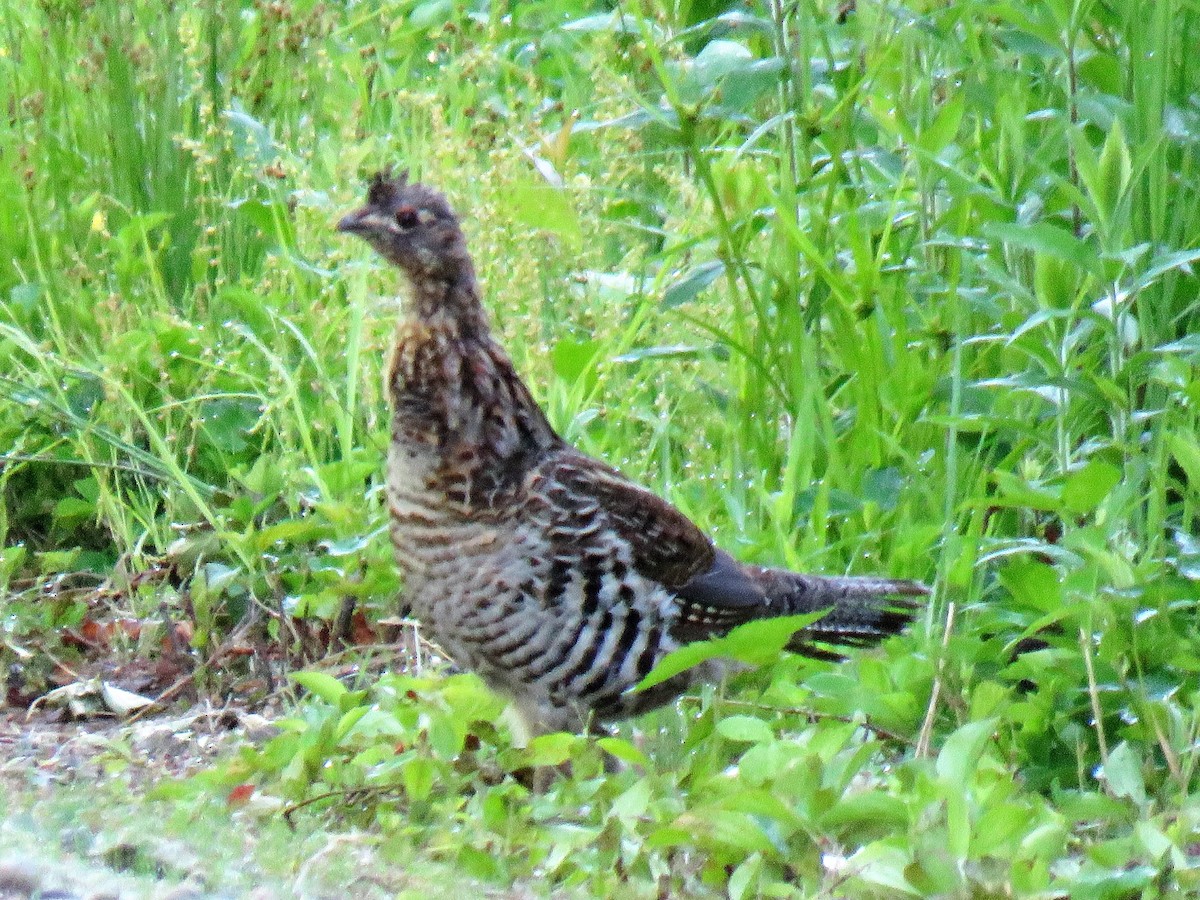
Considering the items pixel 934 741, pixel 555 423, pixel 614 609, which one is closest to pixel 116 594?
pixel 555 423

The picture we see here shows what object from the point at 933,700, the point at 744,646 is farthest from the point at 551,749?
the point at 933,700

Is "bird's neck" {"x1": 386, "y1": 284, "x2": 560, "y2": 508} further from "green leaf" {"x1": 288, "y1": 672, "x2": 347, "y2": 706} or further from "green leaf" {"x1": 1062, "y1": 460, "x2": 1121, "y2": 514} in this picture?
"green leaf" {"x1": 1062, "y1": 460, "x2": 1121, "y2": 514}

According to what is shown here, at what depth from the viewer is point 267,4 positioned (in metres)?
6.48

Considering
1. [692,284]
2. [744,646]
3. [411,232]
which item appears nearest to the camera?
[744,646]

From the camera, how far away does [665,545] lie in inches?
177

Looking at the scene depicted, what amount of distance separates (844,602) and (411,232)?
129cm

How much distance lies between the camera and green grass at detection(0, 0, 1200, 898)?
3682 millimetres

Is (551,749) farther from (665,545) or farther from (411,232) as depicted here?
(411,232)

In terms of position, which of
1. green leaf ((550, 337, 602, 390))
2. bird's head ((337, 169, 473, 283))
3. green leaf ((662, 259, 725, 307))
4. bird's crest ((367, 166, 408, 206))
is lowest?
green leaf ((550, 337, 602, 390))

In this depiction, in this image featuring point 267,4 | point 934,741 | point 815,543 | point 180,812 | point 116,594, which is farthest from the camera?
point 267,4

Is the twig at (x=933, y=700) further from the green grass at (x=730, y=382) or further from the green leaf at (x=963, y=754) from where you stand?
the green leaf at (x=963, y=754)

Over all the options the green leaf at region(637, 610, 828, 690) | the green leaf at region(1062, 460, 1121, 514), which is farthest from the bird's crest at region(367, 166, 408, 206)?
the green leaf at region(1062, 460, 1121, 514)

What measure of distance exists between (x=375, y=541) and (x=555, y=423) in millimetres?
586

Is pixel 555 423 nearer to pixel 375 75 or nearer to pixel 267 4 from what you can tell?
pixel 267 4
